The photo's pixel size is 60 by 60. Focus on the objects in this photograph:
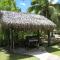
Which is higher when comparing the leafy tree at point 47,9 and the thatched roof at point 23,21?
the leafy tree at point 47,9

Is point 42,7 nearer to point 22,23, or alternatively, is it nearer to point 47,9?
point 47,9

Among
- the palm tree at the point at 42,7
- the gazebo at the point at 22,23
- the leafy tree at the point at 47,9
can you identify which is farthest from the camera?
the palm tree at the point at 42,7

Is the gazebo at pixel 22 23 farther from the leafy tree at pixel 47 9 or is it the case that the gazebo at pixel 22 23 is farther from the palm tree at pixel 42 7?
the palm tree at pixel 42 7

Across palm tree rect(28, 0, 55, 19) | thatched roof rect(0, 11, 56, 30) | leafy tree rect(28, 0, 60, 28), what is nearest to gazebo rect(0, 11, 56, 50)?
thatched roof rect(0, 11, 56, 30)

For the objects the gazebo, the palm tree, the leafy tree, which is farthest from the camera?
the palm tree

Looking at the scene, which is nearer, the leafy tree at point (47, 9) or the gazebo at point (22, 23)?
the gazebo at point (22, 23)

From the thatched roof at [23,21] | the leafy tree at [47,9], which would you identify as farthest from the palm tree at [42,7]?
the thatched roof at [23,21]

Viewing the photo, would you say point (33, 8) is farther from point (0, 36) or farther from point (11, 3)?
point (0, 36)

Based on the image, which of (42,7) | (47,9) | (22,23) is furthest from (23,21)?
(42,7)

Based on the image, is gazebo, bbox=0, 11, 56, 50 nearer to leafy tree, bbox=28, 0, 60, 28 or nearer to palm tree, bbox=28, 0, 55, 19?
leafy tree, bbox=28, 0, 60, 28

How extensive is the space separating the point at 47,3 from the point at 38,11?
1.78m

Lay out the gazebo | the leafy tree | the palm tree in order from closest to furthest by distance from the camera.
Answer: the gazebo, the leafy tree, the palm tree

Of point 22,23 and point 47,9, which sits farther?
point 47,9

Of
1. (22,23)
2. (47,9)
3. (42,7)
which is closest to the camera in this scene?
(22,23)
